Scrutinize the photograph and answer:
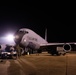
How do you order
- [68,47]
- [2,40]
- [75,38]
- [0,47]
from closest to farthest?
1. [0,47]
2. [68,47]
3. [2,40]
4. [75,38]

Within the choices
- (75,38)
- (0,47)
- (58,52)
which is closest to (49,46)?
(58,52)

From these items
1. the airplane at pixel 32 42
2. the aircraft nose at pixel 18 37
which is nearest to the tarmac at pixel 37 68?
the aircraft nose at pixel 18 37

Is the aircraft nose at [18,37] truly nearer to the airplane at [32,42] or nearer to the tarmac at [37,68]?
the airplane at [32,42]

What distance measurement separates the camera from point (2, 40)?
2055 inches

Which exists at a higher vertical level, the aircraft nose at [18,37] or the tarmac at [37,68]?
the aircraft nose at [18,37]

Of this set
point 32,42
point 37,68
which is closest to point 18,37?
point 32,42

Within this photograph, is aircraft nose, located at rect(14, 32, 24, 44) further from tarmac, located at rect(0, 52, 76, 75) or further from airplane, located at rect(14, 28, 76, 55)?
tarmac, located at rect(0, 52, 76, 75)

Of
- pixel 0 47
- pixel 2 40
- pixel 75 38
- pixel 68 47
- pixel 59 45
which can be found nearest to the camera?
pixel 0 47

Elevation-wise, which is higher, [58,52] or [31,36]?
[31,36]

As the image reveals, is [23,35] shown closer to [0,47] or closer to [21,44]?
[21,44]

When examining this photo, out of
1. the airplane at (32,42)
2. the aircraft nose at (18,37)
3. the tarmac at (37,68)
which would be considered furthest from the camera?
the airplane at (32,42)

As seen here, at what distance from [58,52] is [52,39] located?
60426 mm

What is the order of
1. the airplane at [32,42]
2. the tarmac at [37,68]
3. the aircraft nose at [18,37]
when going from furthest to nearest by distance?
the airplane at [32,42]
the aircraft nose at [18,37]
the tarmac at [37,68]

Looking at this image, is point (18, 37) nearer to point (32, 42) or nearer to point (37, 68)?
point (32, 42)
